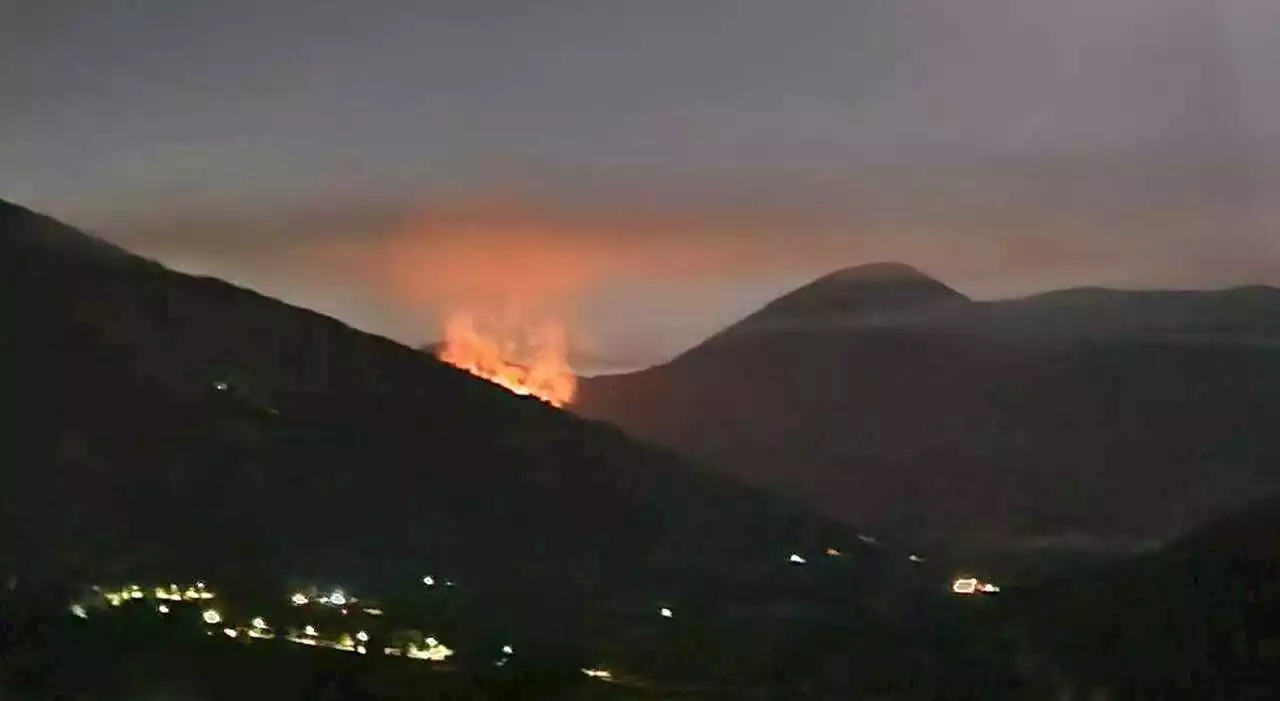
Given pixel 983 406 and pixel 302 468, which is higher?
pixel 983 406

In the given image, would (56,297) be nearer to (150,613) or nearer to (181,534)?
(181,534)

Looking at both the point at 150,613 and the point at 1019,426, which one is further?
the point at 1019,426

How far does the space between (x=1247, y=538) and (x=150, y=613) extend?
3.91 metres

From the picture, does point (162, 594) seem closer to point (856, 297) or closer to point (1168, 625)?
point (856, 297)

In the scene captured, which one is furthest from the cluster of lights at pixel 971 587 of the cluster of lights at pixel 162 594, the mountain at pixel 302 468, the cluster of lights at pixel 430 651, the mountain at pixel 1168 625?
the cluster of lights at pixel 162 594

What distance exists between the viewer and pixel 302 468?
6367 mm

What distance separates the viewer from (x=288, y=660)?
4973 mm

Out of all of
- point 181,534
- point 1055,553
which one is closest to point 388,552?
point 181,534

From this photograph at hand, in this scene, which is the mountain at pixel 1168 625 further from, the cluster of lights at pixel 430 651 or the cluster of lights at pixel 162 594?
the cluster of lights at pixel 162 594

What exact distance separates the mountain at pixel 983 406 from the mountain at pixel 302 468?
221 mm

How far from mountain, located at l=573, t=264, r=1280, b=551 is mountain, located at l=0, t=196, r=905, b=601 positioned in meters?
0.22

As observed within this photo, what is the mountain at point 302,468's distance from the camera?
18.9 feet

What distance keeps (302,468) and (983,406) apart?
286 cm

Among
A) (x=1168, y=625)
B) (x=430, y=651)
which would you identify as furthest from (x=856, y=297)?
(x=430, y=651)
